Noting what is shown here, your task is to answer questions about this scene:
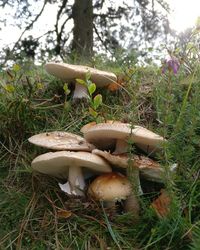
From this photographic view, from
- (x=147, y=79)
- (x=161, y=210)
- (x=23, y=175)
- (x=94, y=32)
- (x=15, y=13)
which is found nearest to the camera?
(x=161, y=210)

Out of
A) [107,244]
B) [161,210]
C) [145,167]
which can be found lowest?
[107,244]

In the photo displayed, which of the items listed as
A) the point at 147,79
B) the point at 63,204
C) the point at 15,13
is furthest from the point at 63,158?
the point at 15,13

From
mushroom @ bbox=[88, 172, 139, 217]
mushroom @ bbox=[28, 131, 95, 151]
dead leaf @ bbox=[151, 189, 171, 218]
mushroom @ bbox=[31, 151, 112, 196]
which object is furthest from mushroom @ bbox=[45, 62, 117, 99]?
dead leaf @ bbox=[151, 189, 171, 218]

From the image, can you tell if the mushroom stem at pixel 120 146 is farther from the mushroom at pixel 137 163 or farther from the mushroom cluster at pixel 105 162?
the mushroom at pixel 137 163

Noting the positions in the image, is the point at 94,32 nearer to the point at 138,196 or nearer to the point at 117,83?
the point at 117,83

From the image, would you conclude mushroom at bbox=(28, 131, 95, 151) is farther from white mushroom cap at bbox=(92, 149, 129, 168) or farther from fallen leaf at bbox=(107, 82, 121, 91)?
fallen leaf at bbox=(107, 82, 121, 91)

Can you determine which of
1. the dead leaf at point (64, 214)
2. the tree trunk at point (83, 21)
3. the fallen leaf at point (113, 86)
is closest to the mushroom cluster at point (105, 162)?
the dead leaf at point (64, 214)

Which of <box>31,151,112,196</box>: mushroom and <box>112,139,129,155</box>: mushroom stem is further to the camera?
<box>112,139,129,155</box>: mushroom stem
